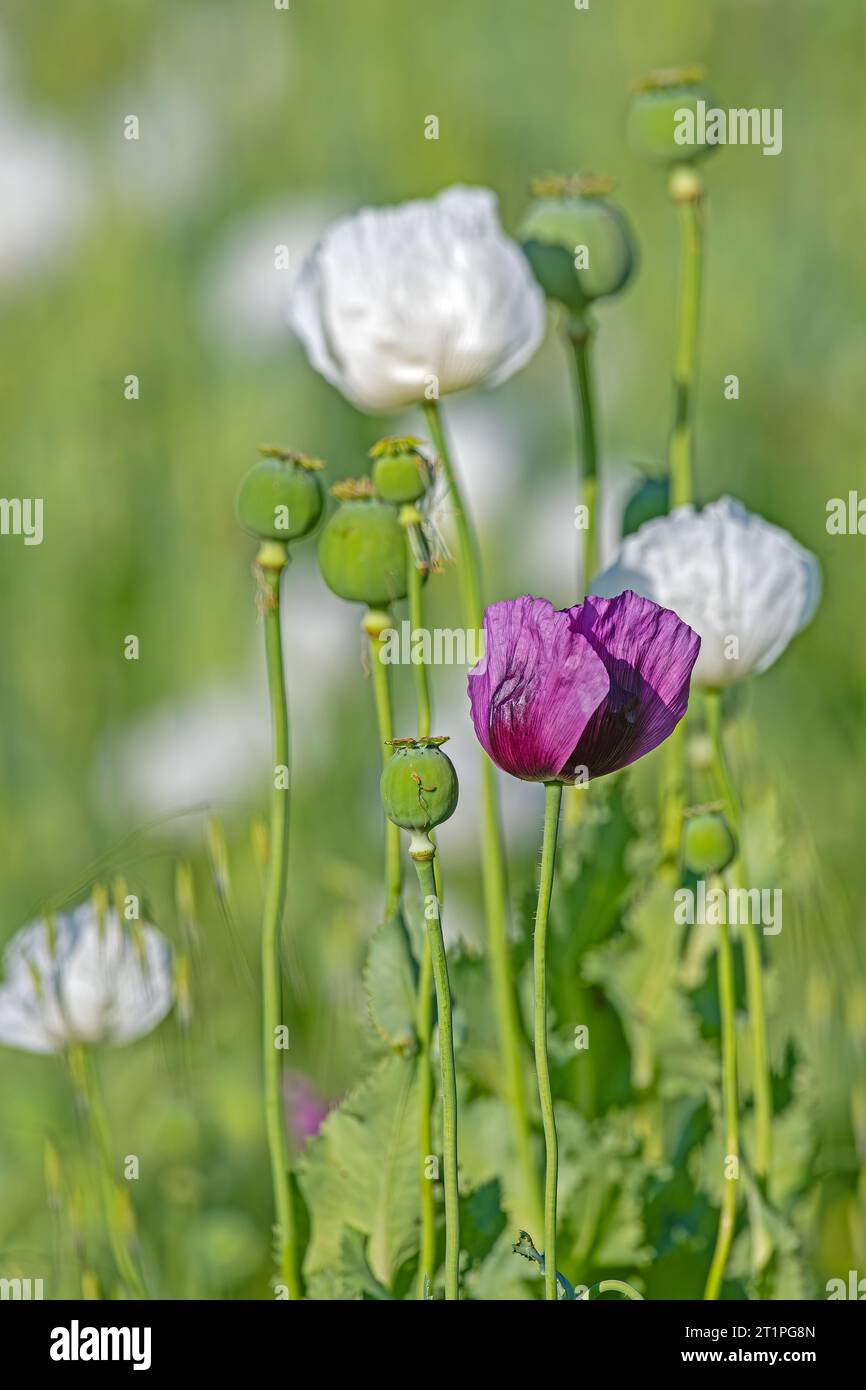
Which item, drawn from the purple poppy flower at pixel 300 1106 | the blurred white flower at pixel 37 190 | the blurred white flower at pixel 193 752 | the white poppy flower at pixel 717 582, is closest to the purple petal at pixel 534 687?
the white poppy flower at pixel 717 582

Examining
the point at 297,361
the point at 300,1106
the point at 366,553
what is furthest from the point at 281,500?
the point at 297,361

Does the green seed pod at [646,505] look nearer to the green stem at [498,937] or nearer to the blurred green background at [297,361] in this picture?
the green stem at [498,937]

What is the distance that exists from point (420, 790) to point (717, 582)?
0.46 ft

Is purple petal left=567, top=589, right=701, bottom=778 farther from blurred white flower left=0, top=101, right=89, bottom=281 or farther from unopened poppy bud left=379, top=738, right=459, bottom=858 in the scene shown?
blurred white flower left=0, top=101, right=89, bottom=281

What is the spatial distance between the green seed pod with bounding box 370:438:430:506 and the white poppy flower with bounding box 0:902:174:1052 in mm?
154

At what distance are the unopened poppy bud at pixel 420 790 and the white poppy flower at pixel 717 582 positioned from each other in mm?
119

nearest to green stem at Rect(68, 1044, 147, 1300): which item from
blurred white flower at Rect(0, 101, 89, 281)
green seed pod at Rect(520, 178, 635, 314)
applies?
green seed pod at Rect(520, 178, 635, 314)

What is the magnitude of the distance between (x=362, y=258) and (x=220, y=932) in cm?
25

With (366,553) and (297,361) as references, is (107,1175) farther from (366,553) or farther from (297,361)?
(297,361)

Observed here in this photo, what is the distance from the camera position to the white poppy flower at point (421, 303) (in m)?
0.41

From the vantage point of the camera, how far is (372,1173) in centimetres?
38

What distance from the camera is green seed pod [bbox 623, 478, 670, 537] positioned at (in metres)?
0.45
